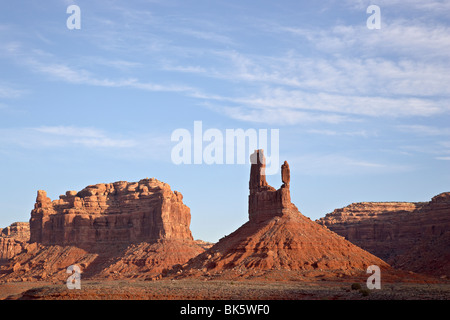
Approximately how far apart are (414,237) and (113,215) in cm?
7625

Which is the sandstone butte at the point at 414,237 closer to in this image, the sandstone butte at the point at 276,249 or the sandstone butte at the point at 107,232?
the sandstone butte at the point at 276,249

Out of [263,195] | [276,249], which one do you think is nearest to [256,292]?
[276,249]

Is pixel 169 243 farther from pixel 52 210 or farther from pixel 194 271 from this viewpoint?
pixel 194 271

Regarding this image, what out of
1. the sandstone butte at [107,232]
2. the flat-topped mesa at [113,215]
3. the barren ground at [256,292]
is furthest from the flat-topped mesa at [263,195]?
the flat-topped mesa at [113,215]

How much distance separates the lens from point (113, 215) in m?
188

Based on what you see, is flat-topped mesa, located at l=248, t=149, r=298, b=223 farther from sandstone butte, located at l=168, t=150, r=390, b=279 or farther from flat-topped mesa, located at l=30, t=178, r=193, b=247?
flat-topped mesa, located at l=30, t=178, r=193, b=247

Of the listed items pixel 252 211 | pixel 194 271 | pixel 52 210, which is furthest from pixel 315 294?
pixel 52 210

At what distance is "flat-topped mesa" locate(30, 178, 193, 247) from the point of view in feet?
588

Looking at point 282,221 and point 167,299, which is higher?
point 282,221

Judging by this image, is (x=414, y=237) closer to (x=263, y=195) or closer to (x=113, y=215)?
(x=263, y=195)

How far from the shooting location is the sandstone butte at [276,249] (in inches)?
4338
